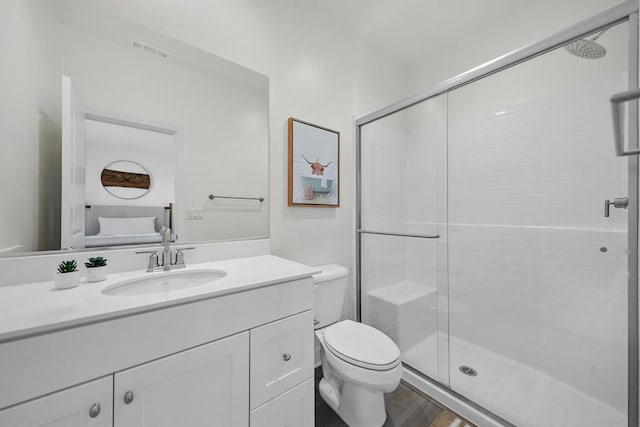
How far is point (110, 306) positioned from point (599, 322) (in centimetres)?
190

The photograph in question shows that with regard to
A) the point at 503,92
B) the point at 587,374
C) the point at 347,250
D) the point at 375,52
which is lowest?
the point at 587,374

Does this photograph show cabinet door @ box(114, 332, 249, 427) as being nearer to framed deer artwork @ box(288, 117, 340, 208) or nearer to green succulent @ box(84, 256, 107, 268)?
green succulent @ box(84, 256, 107, 268)

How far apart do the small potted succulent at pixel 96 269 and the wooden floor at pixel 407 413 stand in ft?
4.06

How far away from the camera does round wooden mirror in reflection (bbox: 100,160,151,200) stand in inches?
42.5

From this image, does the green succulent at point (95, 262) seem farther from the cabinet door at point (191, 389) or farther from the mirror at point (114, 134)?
the cabinet door at point (191, 389)

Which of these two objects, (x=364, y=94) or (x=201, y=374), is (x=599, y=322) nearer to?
(x=201, y=374)

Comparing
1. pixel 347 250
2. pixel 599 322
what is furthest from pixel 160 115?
pixel 599 322

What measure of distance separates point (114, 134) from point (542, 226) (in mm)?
2185

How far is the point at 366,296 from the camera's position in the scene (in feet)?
Result: 6.46

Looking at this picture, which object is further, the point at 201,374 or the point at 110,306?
the point at 201,374

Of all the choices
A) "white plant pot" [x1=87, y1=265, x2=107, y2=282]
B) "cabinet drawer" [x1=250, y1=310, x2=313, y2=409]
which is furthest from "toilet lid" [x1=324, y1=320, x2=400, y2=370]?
"white plant pot" [x1=87, y1=265, x2=107, y2=282]

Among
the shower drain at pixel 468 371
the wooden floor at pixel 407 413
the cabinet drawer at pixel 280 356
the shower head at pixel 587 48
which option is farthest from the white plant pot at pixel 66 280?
the shower head at pixel 587 48

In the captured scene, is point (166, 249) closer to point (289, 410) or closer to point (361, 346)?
point (289, 410)

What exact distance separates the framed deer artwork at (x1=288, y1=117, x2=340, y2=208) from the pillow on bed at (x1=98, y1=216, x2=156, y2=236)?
0.76 metres
